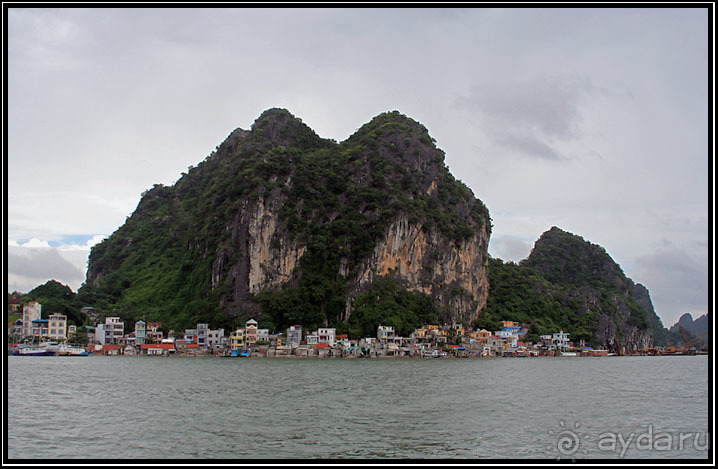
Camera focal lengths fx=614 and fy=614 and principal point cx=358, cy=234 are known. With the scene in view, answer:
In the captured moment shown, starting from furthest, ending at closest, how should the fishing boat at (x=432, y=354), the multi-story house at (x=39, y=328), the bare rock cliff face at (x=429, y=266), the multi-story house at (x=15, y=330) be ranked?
the bare rock cliff face at (x=429, y=266)
the multi-story house at (x=39, y=328)
the multi-story house at (x=15, y=330)
the fishing boat at (x=432, y=354)

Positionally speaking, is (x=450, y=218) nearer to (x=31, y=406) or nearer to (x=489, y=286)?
(x=489, y=286)

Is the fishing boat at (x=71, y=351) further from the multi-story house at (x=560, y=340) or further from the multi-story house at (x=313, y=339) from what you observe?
the multi-story house at (x=560, y=340)

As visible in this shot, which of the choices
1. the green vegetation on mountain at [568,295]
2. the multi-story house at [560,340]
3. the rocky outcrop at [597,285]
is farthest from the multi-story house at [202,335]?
the rocky outcrop at [597,285]

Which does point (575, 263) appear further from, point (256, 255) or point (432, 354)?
point (256, 255)

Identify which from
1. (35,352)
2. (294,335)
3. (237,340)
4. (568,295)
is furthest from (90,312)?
(568,295)

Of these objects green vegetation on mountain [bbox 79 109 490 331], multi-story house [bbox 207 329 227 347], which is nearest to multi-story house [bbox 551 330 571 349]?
green vegetation on mountain [bbox 79 109 490 331]

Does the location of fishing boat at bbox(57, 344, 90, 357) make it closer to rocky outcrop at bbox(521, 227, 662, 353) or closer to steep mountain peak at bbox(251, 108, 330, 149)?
steep mountain peak at bbox(251, 108, 330, 149)
